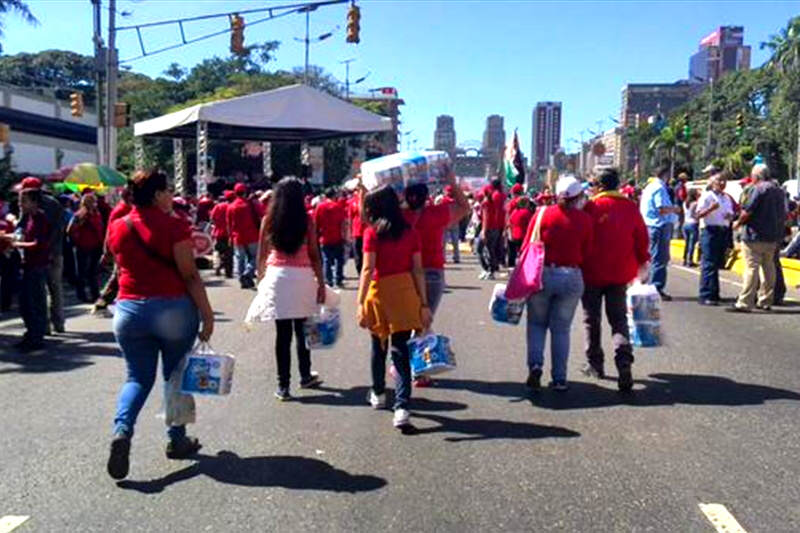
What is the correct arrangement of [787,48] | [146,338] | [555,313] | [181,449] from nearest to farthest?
[146,338] → [181,449] → [555,313] → [787,48]

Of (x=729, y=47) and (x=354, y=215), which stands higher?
(x=729, y=47)

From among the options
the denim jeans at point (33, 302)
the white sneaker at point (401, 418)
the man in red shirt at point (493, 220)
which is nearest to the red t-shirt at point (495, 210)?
the man in red shirt at point (493, 220)

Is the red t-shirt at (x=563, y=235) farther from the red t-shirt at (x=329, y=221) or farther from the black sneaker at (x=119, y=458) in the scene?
the red t-shirt at (x=329, y=221)

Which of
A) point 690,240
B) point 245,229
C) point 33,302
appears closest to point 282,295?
point 33,302

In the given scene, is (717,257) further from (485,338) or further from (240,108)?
(240,108)

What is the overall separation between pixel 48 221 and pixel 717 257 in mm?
8569

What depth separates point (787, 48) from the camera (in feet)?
184

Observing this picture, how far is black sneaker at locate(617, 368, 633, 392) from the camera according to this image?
7203 millimetres

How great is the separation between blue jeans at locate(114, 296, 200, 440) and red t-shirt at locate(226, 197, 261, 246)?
9.97 metres

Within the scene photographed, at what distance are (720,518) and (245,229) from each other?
466 inches

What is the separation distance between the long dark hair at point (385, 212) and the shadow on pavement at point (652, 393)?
1.83 metres

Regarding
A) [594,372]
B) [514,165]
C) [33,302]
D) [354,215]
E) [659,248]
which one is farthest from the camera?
[514,165]

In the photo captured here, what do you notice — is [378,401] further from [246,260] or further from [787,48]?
[787,48]

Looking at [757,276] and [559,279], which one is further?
[757,276]
